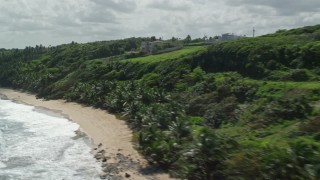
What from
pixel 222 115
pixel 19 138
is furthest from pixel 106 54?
pixel 222 115

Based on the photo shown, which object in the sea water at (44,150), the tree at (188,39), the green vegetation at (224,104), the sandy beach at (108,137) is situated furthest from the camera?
the tree at (188,39)

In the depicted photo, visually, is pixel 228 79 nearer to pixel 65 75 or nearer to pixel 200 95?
pixel 200 95

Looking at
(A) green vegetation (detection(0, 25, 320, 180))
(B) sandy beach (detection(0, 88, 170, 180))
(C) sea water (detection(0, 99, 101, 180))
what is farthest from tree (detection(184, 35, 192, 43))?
(C) sea water (detection(0, 99, 101, 180))

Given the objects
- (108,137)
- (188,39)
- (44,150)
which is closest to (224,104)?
(108,137)

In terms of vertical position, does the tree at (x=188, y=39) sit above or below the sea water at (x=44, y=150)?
above

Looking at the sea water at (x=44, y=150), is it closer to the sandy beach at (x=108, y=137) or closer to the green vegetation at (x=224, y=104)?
the sandy beach at (x=108, y=137)

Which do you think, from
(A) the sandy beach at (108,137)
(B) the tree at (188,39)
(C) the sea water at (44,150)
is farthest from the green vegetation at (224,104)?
(B) the tree at (188,39)

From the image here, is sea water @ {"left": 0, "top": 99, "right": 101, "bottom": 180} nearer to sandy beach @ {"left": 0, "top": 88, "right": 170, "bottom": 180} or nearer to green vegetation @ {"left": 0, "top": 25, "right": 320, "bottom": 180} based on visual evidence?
sandy beach @ {"left": 0, "top": 88, "right": 170, "bottom": 180}
